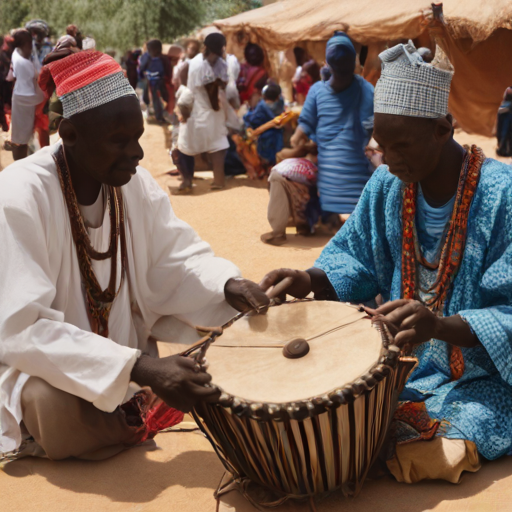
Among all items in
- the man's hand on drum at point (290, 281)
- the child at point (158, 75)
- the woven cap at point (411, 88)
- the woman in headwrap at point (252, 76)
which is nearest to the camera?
the woven cap at point (411, 88)

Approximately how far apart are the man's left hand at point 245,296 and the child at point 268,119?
6.84 meters

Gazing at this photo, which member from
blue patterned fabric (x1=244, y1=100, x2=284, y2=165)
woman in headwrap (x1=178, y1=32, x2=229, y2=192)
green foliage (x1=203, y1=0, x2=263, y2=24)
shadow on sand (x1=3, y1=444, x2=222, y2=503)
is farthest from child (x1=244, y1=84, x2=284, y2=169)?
green foliage (x1=203, y1=0, x2=263, y2=24)

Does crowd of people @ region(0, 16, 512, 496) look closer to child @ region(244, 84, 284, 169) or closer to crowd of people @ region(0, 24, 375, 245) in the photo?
crowd of people @ region(0, 24, 375, 245)

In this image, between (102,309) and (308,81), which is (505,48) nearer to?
(308,81)

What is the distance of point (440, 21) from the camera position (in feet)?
28.2

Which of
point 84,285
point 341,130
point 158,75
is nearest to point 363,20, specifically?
point 341,130

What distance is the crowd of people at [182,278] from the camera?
2.57 m

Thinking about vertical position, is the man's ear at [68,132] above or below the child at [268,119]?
above

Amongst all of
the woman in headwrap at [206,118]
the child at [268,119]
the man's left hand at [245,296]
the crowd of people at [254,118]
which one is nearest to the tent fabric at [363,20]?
the crowd of people at [254,118]

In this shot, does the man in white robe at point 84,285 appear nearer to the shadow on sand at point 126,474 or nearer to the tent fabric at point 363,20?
the shadow on sand at point 126,474

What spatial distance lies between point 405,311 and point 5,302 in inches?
60.8

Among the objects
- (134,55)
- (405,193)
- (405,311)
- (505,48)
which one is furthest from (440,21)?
(134,55)

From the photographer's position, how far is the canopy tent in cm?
838

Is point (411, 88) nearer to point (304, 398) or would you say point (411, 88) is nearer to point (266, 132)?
point (304, 398)
